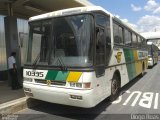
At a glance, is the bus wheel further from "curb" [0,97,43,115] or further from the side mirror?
"curb" [0,97,43,115]

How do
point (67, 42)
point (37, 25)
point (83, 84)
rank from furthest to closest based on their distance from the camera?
point (37, 25)
point (67, 42)
point (83, 84)

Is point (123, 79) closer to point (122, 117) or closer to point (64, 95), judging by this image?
point (122, 117)

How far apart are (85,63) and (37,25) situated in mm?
2142

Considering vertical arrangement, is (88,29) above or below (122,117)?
above

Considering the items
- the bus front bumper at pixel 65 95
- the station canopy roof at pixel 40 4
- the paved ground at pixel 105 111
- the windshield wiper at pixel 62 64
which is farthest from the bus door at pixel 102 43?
the station canopy roof at pixel 40 4

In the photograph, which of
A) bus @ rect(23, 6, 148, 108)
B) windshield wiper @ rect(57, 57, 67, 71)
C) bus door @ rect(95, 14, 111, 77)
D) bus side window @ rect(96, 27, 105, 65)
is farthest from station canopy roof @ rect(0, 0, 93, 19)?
windshield wiper @ rect(57, 57, 67, 71)

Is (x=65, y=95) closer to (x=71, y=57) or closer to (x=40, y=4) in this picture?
(x=71, y=57)

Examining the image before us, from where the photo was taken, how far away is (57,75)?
6.05m

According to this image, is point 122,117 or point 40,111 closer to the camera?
point 122,117

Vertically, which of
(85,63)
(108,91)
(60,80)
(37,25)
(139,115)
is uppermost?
(37,25)

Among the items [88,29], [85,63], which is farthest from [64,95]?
[88,29]

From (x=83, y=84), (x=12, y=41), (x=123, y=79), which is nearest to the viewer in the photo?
(x=83, y=84)

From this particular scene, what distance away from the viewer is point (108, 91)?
699cm

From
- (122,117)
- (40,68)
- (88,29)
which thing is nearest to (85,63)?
(88,29)
